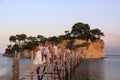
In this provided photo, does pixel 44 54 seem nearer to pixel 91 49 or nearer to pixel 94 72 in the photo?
pixel 94 72

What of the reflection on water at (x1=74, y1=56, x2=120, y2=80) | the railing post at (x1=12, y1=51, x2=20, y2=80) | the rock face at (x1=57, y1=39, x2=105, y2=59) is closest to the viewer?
the railing post at (x1=12, y1=51, x2=20, y2=80)

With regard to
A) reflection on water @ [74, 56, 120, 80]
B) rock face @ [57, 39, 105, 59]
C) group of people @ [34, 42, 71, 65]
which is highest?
rock face @ [57, 39, 105, 59]

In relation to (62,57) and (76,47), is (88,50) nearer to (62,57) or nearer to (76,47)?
(76,47)

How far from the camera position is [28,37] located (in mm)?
165500

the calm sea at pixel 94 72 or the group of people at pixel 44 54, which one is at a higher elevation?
the group of people at pixel 44 54

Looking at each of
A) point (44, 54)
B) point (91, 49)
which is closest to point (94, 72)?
point (44, 54)

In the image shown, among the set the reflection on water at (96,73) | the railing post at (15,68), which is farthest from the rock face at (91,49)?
the railing post at (15,68)

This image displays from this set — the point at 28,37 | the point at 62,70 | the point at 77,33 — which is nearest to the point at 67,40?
the point at 77,33

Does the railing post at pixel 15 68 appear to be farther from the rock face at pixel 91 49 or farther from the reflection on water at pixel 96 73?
the rock face at pixel 91 49

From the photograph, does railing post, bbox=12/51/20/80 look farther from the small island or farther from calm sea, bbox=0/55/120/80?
the small island

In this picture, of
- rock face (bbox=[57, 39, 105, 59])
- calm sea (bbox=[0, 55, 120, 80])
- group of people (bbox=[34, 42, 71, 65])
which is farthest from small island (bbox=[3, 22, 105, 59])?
group of people (bbox=[34, 42, 71, 65])

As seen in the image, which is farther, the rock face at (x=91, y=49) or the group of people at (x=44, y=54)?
the rock face at (x=91, y=49)

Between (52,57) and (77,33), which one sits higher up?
(77,33)

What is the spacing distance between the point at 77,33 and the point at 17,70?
118 metres
